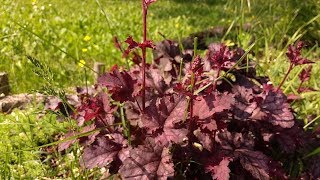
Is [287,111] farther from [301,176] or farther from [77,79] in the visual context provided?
[77,79]

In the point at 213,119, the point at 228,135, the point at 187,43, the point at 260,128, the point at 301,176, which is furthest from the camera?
the point at 187,43

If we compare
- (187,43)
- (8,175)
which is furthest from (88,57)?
(8,175)

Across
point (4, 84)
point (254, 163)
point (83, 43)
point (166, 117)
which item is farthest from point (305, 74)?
point (83, 43)

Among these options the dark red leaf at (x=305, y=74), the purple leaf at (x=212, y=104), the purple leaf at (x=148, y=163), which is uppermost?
the purple leaf at (x=212, y=104)

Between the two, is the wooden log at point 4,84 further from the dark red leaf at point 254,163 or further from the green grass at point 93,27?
the dark red leaf at point 254,163

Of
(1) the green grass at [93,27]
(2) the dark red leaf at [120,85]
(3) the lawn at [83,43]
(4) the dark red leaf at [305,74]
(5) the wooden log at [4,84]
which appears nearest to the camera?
(2) the dark red leaf at [120,85]

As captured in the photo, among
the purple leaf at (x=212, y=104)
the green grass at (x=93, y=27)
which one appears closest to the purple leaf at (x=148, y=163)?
the purple leaf at (x=212, y=104)
